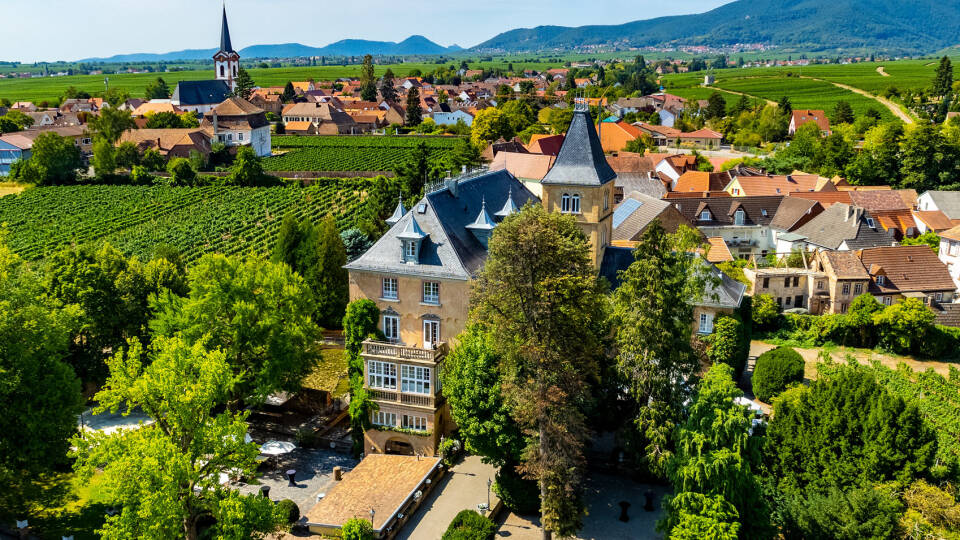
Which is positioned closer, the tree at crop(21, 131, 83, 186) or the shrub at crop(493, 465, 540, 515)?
the shrub at crop(493, 465, 540, 515)

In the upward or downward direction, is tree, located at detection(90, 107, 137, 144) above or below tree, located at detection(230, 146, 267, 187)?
above

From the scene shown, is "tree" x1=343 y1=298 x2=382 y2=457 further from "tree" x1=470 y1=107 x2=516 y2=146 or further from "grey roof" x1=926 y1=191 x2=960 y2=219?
"tree" x1=470 y1=107 x2=516 y2=146

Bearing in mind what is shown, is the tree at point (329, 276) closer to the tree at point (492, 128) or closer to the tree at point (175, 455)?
the tree at point (175, 455)

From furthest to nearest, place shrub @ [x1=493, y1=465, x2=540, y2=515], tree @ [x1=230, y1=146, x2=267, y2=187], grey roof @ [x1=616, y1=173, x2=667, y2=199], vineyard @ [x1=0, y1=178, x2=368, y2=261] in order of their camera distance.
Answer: tree @ [x1=230, y1=146, x2=267, y2=187] → grey roof @ [x1=616, y1=173, x2=667, y2=199] → vineyard @ [x1=0, y1=178, x2=368, y2=261] → shrub @ [x1=493, y1=465, x2=540, y2=515]

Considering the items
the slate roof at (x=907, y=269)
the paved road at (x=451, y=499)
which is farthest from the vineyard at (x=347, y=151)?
the paved road at (x=451, y=499)

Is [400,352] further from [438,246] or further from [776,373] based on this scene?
[776,373]

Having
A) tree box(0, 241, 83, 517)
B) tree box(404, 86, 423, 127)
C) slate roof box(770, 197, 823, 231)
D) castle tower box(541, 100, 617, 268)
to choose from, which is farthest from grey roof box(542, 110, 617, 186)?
tree box(404, 86, 423, 127)

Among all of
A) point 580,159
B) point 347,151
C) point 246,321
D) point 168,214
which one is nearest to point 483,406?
point 246,321
